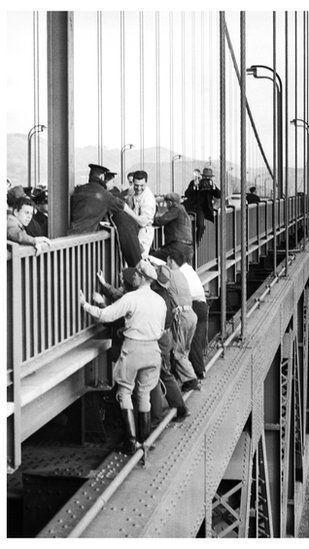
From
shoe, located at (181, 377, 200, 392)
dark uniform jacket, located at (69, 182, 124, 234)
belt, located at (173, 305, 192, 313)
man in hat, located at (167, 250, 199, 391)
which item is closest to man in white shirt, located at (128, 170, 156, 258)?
man in hat, located at (167, 250, 199, 391)

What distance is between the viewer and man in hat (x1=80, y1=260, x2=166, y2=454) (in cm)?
618

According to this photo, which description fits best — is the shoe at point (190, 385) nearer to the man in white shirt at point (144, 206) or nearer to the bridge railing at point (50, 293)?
the man in white shirt at point (144, 206)

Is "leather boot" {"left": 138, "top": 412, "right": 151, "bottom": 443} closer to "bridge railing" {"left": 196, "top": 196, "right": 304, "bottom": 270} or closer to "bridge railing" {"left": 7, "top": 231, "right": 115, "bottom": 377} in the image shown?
"bridge railing" {"left": 7, "top": 231, "right": 115, "bottom": 377}

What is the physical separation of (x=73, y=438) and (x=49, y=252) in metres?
2.57

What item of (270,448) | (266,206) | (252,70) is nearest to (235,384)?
(270,448)

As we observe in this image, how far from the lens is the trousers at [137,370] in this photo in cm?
618

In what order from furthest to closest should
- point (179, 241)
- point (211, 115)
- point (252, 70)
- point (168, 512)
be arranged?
1. point (211, 115)
2. point (252, 70)
3. point (179, 241)
4. point (168, 512)

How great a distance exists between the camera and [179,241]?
816cm

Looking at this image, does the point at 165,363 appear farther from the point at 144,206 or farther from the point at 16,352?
the point at 16,352

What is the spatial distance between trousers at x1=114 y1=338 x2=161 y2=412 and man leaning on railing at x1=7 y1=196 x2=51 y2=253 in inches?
42.9

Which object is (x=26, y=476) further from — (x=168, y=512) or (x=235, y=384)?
(x=235, y=384)

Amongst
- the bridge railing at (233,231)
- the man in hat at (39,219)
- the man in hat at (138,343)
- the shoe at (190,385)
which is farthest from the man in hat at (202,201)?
the man in hat at (138,343)

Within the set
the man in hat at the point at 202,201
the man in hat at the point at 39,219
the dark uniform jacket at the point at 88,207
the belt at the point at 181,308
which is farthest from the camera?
the man in hat at the point at 202,201

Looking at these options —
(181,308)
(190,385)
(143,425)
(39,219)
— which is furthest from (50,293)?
(39,219)
